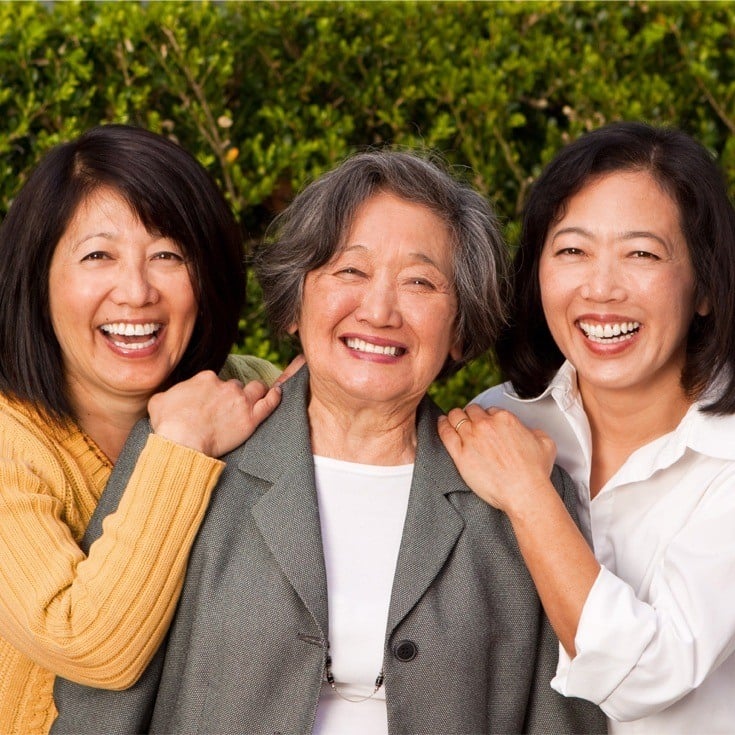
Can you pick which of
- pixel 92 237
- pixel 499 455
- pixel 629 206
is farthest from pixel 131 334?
pixel 629 206

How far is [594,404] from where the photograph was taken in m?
3.57

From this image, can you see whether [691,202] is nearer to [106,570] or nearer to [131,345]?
[131,345]

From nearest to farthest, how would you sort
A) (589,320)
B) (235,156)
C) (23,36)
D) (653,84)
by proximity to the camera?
(589,320)
(23,36)
(235,156)
(653,84)

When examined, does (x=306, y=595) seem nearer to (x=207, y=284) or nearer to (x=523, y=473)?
(x=523, y=473)

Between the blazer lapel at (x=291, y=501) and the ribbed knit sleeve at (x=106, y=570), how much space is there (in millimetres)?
178

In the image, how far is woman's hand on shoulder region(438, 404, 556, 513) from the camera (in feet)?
10.2

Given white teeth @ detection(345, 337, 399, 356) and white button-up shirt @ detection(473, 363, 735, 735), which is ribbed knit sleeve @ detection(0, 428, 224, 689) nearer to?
white teeth @ detection(345, 337, 399, 356)

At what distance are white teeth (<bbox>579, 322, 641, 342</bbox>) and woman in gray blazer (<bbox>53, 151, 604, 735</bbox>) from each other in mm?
295

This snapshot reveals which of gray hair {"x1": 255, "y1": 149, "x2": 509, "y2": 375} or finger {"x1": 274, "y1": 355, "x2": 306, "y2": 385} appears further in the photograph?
finger {"x1": 274, "y1": 355, "x2": 306, "y2": 385}

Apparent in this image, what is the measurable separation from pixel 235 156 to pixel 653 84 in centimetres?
184

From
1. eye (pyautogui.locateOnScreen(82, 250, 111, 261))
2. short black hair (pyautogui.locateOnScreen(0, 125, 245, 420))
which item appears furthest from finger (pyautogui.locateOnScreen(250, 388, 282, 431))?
eye (pyautogui.locateOnScreen(82, 250, 111, 261))

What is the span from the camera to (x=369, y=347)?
3.21 metres

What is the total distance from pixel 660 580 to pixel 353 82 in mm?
2751

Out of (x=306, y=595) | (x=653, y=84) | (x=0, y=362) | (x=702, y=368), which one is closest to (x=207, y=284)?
(x=0, y=362)
